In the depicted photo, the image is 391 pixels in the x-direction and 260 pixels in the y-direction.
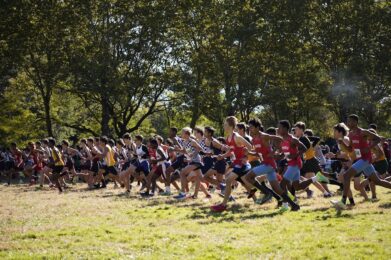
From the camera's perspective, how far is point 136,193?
1734 cm

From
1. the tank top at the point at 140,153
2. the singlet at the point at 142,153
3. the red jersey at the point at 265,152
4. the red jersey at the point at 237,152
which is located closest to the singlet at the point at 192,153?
the singlet at the point at 142,153

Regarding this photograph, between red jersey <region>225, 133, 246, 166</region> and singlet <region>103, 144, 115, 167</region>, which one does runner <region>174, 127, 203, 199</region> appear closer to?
red jersey <region>225, 133, 246, 166</region>

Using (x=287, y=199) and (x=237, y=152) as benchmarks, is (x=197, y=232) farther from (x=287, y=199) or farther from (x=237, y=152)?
(x=237, y=152)

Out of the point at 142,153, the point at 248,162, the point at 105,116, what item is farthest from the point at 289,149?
the point at 105,116

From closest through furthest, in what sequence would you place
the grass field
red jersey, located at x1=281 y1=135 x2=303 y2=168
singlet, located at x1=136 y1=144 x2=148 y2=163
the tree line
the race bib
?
the grass field < the race bib < red jersey, located at x1=281 y1=135 x2=303 y2=168 < singlet, located at x1=136 y1=144 x2=148 y2=163 < the tree line

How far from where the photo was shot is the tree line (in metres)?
32.5

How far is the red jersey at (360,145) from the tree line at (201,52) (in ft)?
73.6

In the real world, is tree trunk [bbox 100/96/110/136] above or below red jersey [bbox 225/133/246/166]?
above

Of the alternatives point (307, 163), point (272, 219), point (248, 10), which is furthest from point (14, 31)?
point (272, 219)

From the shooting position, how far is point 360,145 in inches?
431

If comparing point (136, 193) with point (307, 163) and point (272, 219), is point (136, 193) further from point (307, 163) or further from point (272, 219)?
point (272, 219)

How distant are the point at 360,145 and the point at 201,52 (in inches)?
1011

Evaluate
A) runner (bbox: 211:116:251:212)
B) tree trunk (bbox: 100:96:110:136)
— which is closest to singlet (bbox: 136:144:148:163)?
runner (bbox: 211:116:251:212)

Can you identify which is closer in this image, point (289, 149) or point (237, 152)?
point (289, 149)
